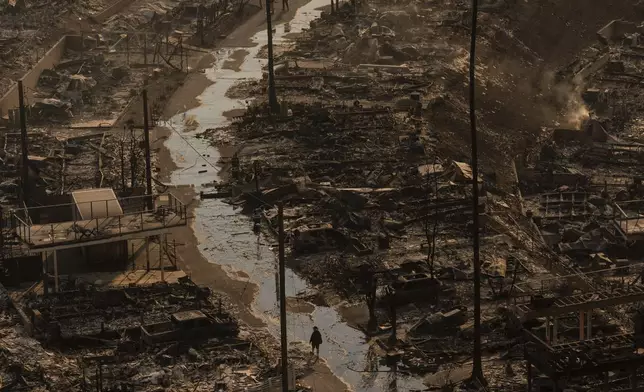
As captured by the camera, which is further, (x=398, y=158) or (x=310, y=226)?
(x=398, y=158)

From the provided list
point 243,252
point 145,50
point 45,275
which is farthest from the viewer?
point 145,50

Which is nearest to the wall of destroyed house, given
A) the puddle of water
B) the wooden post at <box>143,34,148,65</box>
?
the puddle of water

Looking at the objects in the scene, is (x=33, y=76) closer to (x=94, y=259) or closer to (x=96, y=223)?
(x=94, y=259)

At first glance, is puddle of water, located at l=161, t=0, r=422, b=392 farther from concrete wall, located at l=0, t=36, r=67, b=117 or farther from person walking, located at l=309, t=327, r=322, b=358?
concrete wall, located at l=0, t=36, r=67, b=117

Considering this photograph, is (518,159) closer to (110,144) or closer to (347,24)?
Answer: (110,144)

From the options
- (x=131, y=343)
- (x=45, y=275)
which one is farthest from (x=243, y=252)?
(x=131, y=343)

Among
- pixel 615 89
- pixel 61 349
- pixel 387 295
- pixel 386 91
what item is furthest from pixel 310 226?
pixel 615 89
